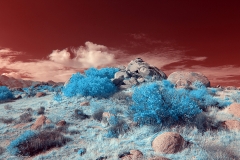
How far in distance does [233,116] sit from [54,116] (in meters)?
10.8

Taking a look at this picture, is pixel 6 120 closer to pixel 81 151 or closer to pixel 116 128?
pixel 116 128

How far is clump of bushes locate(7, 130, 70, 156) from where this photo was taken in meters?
9.73

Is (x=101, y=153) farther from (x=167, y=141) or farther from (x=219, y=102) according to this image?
(x=219, y=102)

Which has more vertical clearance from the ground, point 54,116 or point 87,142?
point 54,116

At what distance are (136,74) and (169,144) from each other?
765 inches

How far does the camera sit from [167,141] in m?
8.90

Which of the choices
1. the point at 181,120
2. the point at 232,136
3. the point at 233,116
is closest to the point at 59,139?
the point at 181,120

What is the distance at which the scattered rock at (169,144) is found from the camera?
8780mm

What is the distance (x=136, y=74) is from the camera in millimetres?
28016

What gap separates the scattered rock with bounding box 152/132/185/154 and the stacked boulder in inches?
548

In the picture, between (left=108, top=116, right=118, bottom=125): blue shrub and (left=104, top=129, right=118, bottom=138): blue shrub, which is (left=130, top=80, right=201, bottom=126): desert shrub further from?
(left=104, top=129, right=118, bottom=138): blue shrub

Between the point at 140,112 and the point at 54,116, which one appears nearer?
the point at 140,112

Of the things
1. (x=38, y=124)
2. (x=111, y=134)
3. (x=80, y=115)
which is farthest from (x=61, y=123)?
(x=111, y=134)

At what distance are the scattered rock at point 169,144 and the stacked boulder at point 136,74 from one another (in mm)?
13907
